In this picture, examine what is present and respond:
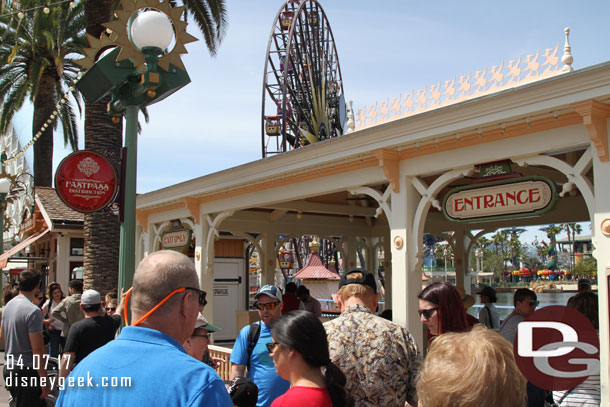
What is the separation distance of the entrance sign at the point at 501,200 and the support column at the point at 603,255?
0.55 meters

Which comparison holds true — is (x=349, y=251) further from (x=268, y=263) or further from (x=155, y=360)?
(x=155, y=360)

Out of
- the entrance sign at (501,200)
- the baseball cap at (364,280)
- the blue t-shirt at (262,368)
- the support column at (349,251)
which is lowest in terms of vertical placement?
the blue t-shirt at (262,368)

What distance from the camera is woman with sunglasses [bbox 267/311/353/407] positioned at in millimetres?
2416

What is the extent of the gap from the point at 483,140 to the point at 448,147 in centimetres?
49

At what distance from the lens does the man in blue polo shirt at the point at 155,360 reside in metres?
1.69

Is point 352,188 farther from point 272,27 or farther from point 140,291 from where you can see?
point 272,27

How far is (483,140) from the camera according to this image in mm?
6461

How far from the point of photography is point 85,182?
5945 mm

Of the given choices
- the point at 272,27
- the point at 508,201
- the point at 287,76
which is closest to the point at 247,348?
the point at 508,201

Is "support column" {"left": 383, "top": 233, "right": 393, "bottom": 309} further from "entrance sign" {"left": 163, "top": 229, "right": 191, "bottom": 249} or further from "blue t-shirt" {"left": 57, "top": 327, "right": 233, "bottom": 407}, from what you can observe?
"blue t-shirt" {"left": 57, "top": 327, "right": 233, "bottom": 407}

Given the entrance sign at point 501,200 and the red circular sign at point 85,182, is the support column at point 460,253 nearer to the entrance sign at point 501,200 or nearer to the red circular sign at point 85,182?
the entrance sign at point 501,200
